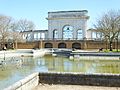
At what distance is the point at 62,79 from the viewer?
12.9 m

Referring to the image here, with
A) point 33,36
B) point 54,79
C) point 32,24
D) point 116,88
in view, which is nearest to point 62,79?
point 54,79

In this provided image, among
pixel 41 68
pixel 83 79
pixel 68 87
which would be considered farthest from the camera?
pixel 41 68

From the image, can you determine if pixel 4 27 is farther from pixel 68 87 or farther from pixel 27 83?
pixel 27 83

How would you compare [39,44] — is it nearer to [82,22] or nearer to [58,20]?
[58,20]

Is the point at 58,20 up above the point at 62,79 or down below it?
above

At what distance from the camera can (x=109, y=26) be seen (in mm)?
45406

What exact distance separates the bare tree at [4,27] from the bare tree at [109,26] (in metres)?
20.7

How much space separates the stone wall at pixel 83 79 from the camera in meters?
12.5

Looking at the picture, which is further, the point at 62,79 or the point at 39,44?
the point at 39,44

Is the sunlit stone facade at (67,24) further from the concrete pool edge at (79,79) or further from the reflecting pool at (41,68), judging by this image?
the concrete pool edge at (79,79)

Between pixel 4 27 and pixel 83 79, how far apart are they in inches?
1735

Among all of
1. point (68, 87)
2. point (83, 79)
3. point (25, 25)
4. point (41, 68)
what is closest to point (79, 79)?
point (83, 79)

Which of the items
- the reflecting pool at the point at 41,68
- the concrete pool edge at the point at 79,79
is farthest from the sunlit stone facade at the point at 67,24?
the concrete pool edge at the point at 79,79

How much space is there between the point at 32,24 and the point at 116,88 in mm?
72065
